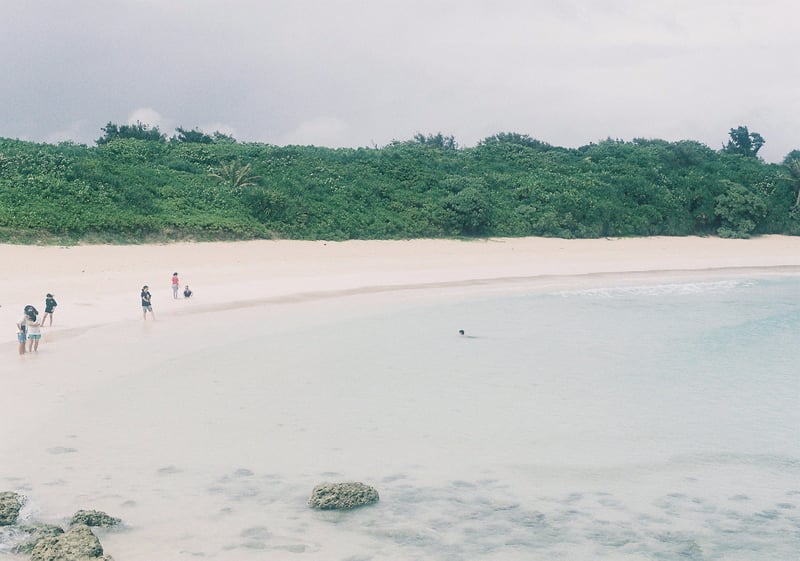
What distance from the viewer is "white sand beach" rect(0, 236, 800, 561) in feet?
28.9

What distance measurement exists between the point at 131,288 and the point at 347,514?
17.5 m

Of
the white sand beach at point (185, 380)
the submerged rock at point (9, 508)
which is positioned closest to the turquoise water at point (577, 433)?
the white sand beach at point (185, 380)

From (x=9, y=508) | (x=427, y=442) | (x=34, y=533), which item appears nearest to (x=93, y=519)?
(x=34, y=533)

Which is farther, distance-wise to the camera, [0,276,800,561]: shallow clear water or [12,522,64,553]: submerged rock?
[0,276,800,561]: shallow clear water

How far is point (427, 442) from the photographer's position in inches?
459

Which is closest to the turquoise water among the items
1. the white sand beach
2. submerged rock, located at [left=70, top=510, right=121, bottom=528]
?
the white sand beach

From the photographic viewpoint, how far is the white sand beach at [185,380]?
8820 millimetres

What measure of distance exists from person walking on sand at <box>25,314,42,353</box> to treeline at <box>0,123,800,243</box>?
13657mm

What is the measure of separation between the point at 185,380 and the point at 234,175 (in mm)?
26057

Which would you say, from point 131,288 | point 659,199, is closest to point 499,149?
point 659,199

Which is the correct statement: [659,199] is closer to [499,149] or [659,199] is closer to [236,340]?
[499,149]

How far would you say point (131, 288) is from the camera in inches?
958

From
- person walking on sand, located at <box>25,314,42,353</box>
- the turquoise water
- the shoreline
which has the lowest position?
the turquoise water

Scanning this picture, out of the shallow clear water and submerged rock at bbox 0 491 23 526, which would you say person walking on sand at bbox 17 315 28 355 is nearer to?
the shallow clear water
